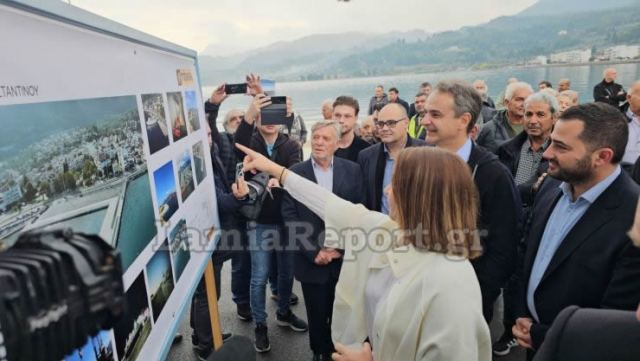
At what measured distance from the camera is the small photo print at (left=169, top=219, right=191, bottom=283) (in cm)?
158

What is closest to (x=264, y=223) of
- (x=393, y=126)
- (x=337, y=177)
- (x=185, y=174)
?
(x=337, y=177)

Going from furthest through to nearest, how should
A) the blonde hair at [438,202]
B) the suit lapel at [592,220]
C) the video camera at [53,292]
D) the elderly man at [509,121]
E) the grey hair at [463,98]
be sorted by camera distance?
the elderly man at [509,121] < the grey hair at [463,98] < the suit lapel at [592,220] < the blonde hair at [438,202] < the video camera at [53,292]

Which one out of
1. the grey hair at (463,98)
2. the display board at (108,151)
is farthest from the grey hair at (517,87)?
the display board at (108,151)

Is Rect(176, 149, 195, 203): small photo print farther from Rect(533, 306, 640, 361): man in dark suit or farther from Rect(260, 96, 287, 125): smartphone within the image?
Rect(533, 306, 640, 361): man in dark suit

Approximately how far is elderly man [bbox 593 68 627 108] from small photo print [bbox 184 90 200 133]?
925cm

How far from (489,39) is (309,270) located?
109m

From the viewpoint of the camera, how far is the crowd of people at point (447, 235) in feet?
4.12

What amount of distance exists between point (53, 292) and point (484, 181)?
6.69 feet

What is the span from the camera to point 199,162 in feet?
6.73

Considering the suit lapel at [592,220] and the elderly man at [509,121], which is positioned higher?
the elderly man at [509,121]

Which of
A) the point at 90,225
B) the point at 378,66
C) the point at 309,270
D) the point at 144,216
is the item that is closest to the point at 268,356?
the point at 309,270

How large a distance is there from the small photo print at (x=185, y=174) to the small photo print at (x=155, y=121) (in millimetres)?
165

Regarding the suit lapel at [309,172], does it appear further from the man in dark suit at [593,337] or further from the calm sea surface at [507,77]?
the man in dark suit at [593,337]

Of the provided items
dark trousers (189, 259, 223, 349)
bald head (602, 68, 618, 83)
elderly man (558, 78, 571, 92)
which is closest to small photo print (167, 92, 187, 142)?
dark trousers (189, 259, 223, 349)
